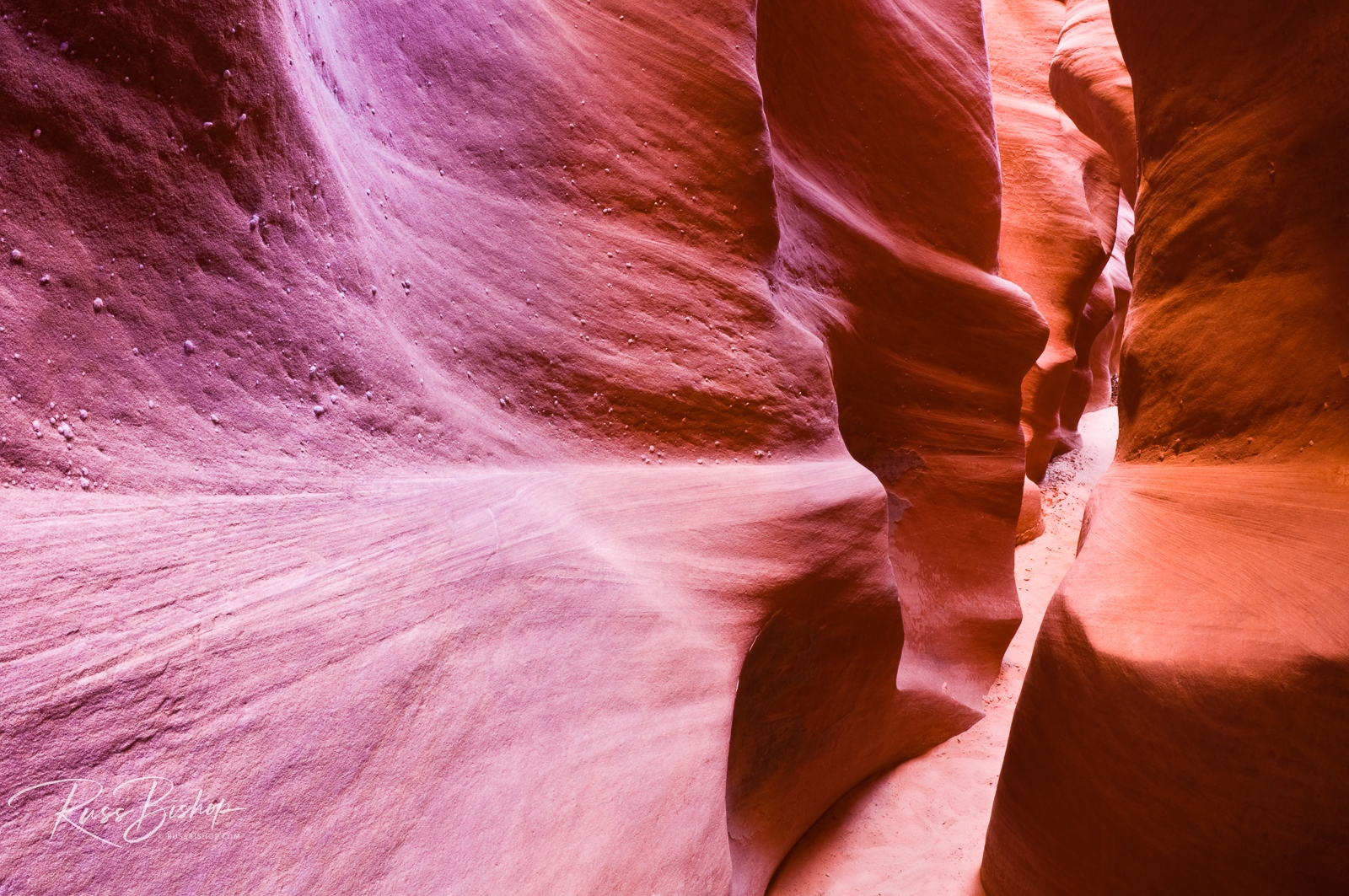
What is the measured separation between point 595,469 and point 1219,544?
5.69 ft

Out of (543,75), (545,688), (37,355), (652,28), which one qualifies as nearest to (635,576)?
(545,688)

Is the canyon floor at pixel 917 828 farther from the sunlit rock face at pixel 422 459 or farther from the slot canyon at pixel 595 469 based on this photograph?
the sunlit rock face at pixel 422 459

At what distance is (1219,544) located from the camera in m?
2.25

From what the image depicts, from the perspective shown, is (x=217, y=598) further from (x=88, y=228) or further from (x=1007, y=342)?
(x=1007, y=342)

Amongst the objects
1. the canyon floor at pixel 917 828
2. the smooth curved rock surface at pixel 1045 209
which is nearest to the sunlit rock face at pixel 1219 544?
the canyon floor at pixel 917 828

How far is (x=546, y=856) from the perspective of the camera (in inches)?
62.6

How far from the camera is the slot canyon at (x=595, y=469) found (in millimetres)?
1368

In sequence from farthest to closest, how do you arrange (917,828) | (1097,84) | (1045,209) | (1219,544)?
1. (1045,209)
2. (1097,84)
3. (917,828)
4. (1219,544)

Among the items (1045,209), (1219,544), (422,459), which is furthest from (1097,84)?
(422,459)

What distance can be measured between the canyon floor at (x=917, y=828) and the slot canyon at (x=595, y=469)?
0.02 meters

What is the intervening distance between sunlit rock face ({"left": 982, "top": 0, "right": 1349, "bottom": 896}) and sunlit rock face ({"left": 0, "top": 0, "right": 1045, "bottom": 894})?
0.77 m

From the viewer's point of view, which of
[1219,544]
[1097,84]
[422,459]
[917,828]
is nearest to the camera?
[422,459]

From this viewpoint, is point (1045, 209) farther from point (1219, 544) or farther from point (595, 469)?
point (595, 469)

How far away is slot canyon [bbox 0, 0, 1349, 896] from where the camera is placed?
1.37 meters
